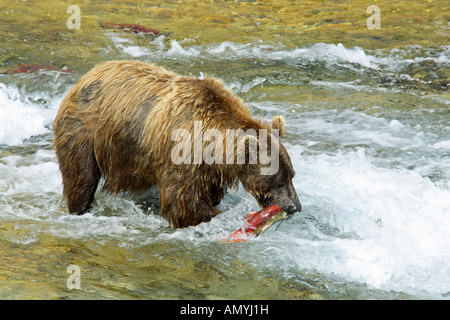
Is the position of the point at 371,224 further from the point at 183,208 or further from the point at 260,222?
the point at 183,208

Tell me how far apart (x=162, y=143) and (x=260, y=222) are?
3.95 ft

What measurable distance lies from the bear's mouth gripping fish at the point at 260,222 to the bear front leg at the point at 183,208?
1.21ft

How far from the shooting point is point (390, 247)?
16.8 ft

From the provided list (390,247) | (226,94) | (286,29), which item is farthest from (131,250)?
(286,29)

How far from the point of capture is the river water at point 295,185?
442cm

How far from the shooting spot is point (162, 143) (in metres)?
5.29

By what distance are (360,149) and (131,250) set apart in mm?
3879
